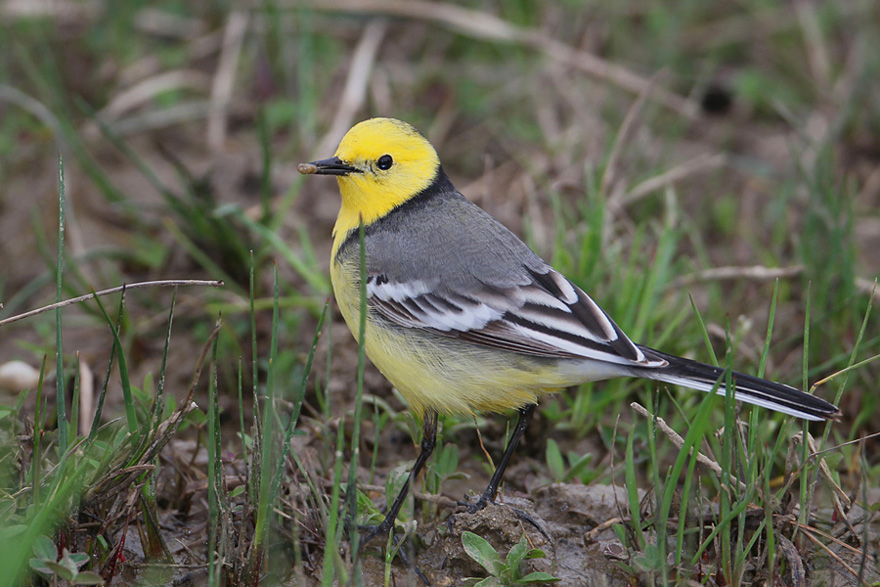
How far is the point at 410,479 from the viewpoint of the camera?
315cm

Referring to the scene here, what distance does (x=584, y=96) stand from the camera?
6.82 meters

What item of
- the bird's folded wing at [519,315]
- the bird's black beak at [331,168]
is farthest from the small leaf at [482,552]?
the bird's black beak at [331,168]

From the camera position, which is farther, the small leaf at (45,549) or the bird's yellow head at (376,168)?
the bird's yellow head at (376,168)

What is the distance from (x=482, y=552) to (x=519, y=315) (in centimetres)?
92

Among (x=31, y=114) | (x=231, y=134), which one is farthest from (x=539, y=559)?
(x=31, y=114)

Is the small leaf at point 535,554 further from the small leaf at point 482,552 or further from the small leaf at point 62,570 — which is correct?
the small leaf at point 62,570

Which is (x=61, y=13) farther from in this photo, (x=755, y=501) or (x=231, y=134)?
(x=755, y=501)

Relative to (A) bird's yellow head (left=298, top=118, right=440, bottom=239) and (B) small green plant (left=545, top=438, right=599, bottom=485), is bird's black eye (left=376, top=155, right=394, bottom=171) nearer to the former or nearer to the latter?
(A) bird's yellow head (left=298, top=118, right=440, bottom=239)

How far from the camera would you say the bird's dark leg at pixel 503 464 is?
3374 millimetres

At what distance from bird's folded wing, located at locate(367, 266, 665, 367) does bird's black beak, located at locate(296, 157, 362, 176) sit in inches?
20.7

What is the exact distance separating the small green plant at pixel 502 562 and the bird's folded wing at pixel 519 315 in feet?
2.37

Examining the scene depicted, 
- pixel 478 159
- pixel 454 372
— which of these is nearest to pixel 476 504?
pixel 454 372

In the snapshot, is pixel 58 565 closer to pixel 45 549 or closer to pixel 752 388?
pixel 45 549

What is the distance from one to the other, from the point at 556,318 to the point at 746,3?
5.42m
